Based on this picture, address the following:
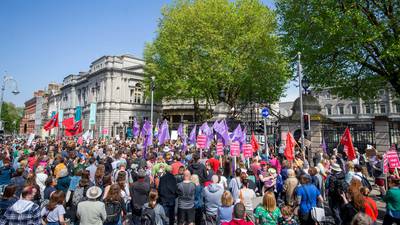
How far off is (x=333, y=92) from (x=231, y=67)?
998 cm

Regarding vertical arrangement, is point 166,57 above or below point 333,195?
above

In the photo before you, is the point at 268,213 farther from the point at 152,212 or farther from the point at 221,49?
the point at 221,49

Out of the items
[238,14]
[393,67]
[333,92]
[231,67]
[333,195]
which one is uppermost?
[238,14]

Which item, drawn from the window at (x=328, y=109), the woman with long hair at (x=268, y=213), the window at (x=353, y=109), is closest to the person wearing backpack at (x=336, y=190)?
the woman with long hair at (x=268, y=213)

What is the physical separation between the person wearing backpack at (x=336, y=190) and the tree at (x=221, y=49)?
1997 centimetres

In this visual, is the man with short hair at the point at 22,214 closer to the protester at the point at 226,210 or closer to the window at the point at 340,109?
the protester at the point at 226,210

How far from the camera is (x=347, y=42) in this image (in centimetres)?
1720

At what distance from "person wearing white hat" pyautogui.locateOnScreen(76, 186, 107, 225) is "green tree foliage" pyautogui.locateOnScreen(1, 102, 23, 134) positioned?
3704 inches

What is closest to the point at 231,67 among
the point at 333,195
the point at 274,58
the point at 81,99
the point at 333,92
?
the point at 274,58

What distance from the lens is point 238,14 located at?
28.1 metres

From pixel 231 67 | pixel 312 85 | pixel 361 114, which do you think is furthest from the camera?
pixel 361 114

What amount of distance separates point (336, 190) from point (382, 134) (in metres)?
10.5

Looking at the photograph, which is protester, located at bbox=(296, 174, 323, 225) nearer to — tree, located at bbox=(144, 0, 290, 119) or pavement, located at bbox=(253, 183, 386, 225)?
pavement, located at bbox=(253, 183, 386, 225)

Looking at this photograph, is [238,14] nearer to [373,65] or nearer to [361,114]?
[373,65]
